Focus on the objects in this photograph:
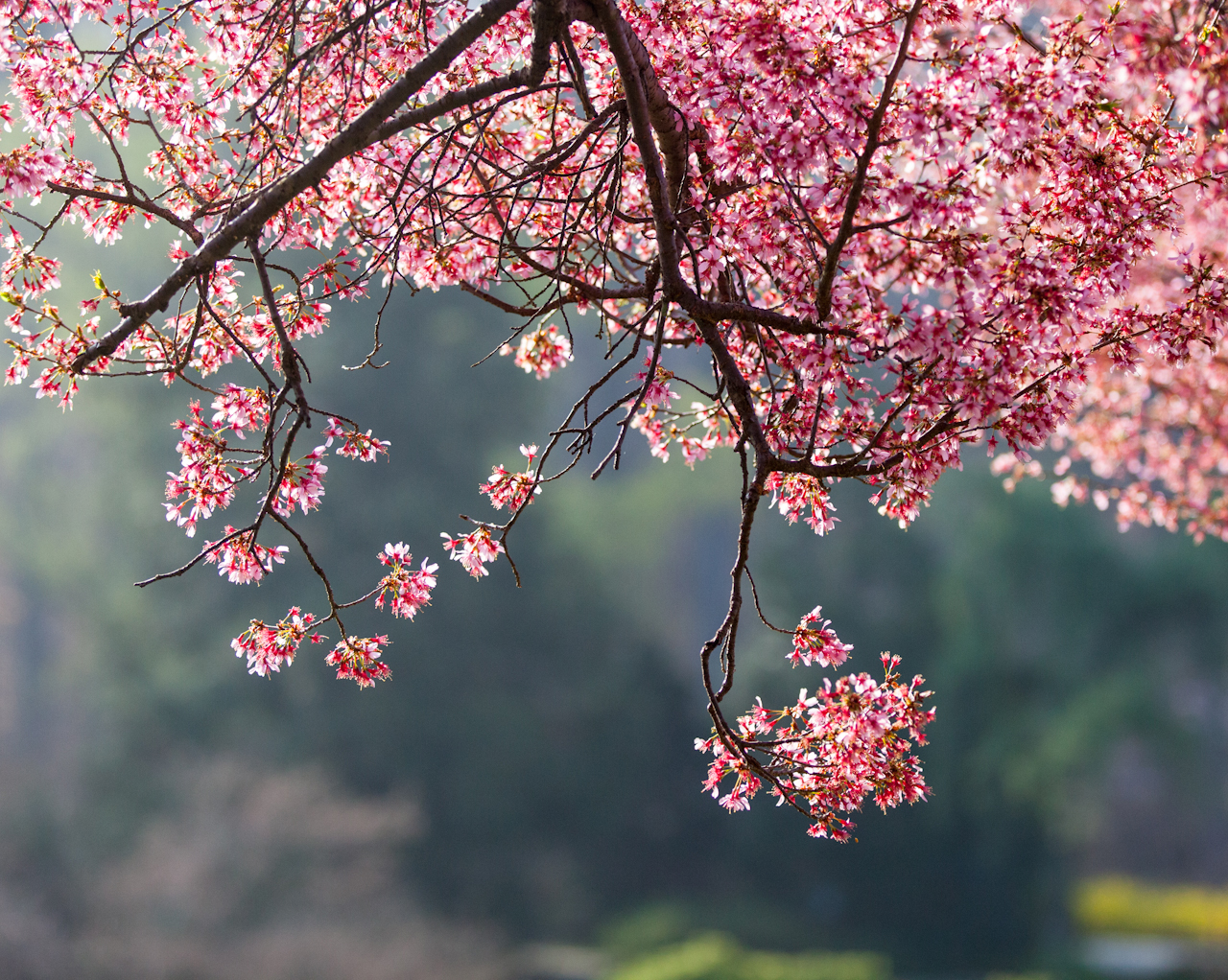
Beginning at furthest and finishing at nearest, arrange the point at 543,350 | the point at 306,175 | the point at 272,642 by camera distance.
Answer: the point at 543,350, the point at 272,642, the point at 306,175

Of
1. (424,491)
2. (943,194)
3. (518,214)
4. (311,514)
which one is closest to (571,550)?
(424,491)

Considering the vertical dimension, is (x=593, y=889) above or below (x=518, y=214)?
below

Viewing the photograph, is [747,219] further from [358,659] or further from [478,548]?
[358,659]

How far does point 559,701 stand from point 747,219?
14910mm

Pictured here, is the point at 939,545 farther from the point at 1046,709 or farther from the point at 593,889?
the point at 593,889

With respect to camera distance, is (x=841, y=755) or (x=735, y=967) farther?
(x=735, y=967)

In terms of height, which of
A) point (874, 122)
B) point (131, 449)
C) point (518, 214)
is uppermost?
point (131, 449)

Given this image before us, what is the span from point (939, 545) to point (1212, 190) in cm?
1541

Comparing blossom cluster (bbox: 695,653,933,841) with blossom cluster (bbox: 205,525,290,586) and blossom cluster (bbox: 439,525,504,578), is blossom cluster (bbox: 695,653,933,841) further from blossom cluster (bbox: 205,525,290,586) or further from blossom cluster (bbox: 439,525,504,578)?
blossom cluster (bbox: 205,525,290,586)

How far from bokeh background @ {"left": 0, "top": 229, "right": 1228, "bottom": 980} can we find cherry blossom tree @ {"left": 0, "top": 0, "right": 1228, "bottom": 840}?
34.2 ft

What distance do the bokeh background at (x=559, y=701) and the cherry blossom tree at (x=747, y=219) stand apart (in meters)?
10.4

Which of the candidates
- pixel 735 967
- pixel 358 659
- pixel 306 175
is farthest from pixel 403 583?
pixel 735 967

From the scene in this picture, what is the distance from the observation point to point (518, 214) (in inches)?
157

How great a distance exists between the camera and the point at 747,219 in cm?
305
